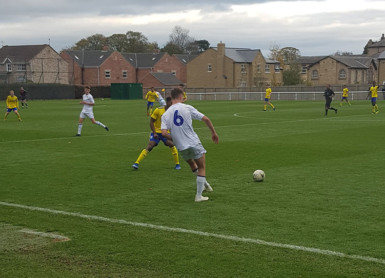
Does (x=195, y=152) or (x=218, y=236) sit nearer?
(x=218, y=236)

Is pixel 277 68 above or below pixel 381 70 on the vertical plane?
above

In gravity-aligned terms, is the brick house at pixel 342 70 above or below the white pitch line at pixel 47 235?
above

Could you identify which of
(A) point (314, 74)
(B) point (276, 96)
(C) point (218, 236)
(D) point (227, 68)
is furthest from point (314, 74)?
(C) point (218, 236)

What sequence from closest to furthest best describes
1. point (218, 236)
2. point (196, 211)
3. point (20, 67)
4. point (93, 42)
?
point (218, 236) → point (196, 211) → point (20, 67) → point (93, 42)

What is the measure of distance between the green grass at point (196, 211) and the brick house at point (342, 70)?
82.4 meters

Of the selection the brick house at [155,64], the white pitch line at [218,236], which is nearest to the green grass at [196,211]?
the white pitch line at [218,236]

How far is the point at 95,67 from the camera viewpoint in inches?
4218

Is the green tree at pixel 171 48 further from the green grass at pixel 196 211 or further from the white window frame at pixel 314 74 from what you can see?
the green grass at pixel 196 211

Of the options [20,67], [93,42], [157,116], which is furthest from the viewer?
[93,42]

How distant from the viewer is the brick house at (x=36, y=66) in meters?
100

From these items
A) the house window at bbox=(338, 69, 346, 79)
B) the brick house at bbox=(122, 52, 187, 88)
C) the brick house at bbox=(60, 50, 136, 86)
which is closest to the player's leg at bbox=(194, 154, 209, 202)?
the house window at bbox=(338, 69, 346, 79)

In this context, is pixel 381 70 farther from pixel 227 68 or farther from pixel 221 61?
pixel 221 61

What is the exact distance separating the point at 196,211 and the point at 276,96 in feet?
206

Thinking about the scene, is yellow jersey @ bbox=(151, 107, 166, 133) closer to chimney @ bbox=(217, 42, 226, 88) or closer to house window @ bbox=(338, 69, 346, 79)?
chimney @ bbox=(217, 42, 226, 88)
